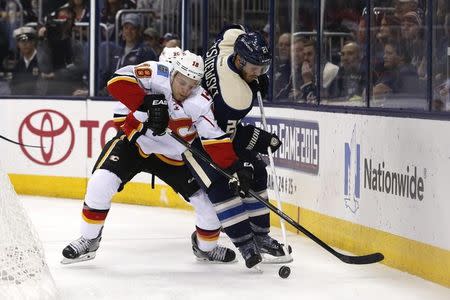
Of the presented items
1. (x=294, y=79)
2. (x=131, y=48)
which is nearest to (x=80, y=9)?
(x=131, y=48)

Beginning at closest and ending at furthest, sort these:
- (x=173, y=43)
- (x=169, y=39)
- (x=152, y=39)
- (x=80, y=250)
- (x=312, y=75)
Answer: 1. (x=80, y=250)
2. (x=312, y=75)
3. (x=173, y=43)
4. (x=169, y=39)
5. (x=152, y=39)

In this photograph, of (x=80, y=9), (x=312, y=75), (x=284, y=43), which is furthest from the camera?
(x=80, y=9)

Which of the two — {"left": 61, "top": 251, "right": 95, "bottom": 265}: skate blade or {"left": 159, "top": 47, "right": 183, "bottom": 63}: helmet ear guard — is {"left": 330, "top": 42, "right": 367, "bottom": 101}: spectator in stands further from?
{"left": 61, "top": 251, "right": 95, "bottom": 265}: skate blade

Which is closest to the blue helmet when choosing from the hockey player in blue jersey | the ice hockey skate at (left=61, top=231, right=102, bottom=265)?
the hockey player in blue jersey

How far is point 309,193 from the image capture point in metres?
8.99

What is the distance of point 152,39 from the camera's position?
11.5m

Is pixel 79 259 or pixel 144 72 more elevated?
pixel 144 72

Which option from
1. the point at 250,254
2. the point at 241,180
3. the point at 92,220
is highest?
the point at 241,180

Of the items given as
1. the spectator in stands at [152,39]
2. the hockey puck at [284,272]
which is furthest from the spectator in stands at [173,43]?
the hockey puck at [284,272]

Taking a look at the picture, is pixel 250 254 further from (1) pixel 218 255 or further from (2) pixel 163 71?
(2) pixel 163 71

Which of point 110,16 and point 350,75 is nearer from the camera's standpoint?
point 350,75

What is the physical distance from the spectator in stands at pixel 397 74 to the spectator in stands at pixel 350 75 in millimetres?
259

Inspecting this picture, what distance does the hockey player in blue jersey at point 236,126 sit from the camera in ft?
24.0

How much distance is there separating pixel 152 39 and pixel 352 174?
365cm
